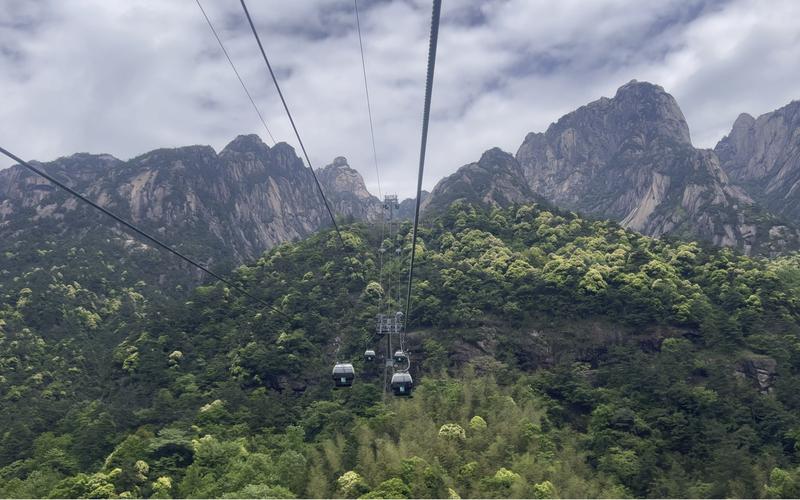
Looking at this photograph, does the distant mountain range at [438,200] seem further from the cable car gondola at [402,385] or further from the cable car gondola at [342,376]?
the cable car gondola at [402,385]

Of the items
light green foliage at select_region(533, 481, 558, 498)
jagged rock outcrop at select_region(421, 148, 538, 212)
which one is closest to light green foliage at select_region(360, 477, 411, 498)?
light green foliage at select_region(533, 481, 558, 498)

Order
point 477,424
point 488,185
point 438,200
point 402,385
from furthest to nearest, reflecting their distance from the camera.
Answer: point 488,185
point 438,200
point 477,424
point 402,385

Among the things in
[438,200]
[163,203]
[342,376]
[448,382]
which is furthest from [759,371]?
[163,203]

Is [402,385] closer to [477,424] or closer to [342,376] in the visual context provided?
[342,376]

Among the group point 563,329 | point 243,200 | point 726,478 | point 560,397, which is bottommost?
point 726,478

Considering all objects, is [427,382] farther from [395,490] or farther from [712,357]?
[712,357]

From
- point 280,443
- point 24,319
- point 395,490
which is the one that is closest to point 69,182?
point 24,319

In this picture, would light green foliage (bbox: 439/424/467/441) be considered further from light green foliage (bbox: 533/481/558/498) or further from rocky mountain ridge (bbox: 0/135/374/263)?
rocky mountain ridge (bbox: 0/135/374/263)
